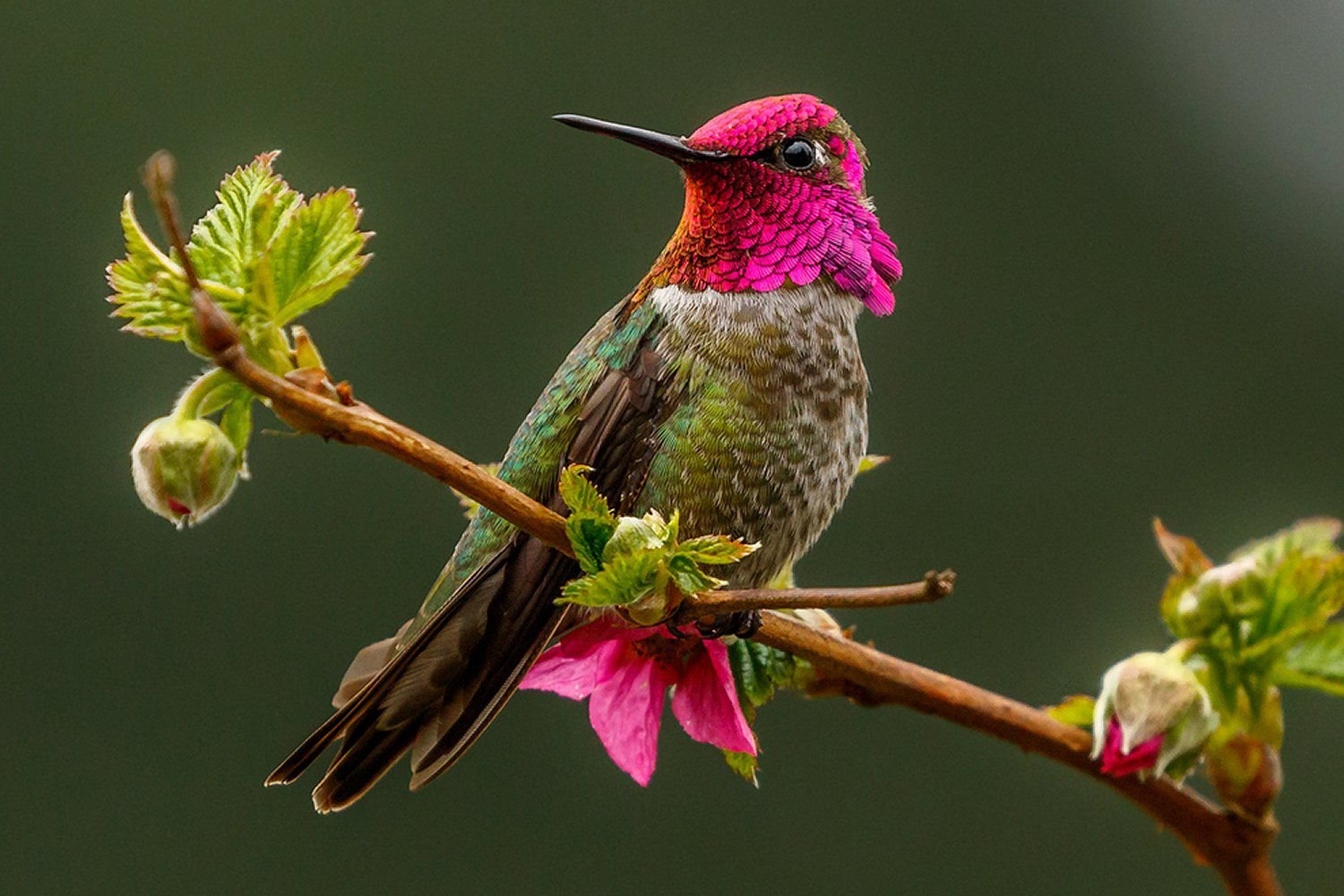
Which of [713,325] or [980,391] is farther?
[980,391]

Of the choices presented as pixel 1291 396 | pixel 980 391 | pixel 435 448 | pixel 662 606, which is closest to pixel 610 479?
pixel 662 606

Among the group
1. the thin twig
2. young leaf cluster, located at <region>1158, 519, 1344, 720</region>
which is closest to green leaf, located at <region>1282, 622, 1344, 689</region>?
young leaf cluster, located at <region>1158, 519, 1344, 720</region>

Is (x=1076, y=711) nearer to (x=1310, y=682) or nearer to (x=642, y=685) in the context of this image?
(x=1310, y=682)

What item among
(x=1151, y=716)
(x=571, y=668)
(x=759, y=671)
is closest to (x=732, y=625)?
(x=759, y=671)

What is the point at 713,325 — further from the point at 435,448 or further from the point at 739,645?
the point at 435,448

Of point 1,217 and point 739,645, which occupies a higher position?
point 1,217

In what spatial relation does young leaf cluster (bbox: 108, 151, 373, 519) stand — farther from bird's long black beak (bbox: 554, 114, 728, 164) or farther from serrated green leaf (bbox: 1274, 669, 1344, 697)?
serrated green leaf (bbox: 1274, 669, 1344, 697)
